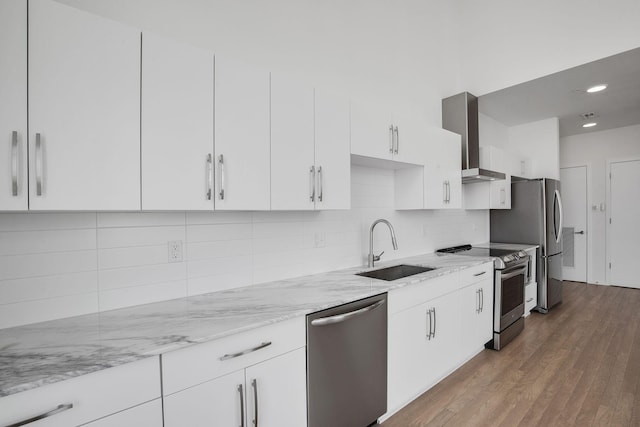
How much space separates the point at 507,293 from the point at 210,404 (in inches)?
118

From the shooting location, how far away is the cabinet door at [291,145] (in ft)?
5.73

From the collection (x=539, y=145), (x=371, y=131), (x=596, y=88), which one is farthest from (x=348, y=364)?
(x=539, y=145)

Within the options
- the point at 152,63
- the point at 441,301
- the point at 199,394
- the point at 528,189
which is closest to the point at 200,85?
the point at 152,63

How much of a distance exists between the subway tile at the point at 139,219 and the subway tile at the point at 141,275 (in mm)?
221

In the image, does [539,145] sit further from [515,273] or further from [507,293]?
[507,293]

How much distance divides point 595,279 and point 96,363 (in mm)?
7181

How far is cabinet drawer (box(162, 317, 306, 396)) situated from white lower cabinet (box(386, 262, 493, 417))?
0.79 meters

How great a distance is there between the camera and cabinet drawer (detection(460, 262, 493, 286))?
104 inches

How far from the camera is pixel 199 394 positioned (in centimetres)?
118

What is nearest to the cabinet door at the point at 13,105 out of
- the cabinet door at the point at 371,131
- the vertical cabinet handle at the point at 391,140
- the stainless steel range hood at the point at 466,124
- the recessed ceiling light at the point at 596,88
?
the cabinet door at the point at 371,131

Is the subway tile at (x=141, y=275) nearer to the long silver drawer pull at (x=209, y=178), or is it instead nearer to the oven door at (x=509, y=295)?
the long silver drawer pull at (x=209, y=178)

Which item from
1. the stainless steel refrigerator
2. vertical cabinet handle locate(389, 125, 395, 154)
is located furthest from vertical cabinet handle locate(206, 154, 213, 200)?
the stainless steel refrigerator

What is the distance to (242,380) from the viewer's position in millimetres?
1296

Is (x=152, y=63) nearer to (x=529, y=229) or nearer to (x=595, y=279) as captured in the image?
(x=529, y=229)
